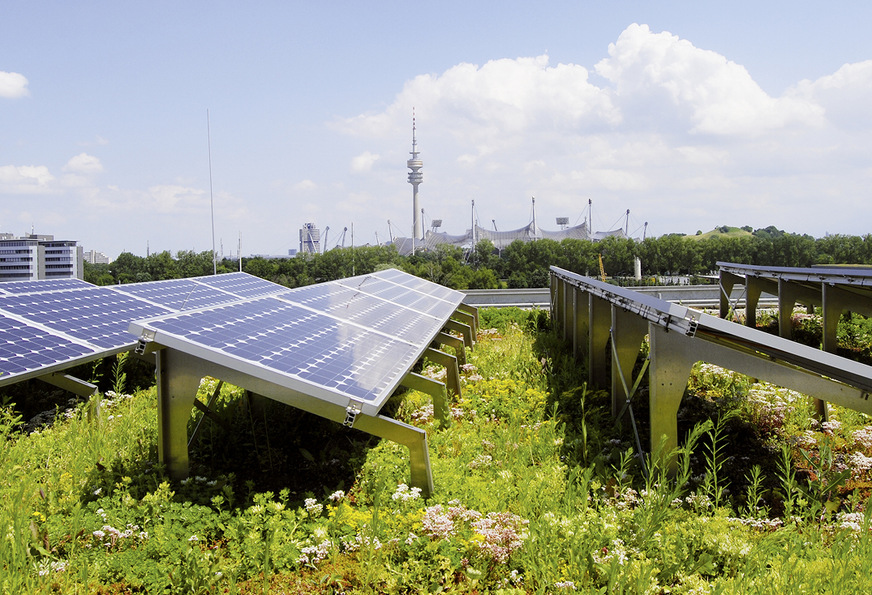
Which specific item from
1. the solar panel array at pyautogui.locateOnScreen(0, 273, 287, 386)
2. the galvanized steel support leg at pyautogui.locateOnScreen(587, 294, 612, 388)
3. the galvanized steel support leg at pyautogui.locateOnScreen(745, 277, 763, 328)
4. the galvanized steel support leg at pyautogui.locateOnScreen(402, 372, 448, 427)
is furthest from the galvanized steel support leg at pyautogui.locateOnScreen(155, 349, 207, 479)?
the galvanized steel support leg at pyautogui.locateOnScreen(745, 277, 763, 328)

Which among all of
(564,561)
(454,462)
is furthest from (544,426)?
(564,561)

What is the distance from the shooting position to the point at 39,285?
12805 millimetres

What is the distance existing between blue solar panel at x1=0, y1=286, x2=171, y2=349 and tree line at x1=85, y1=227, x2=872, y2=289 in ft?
235

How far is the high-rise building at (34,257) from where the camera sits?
13488 cm

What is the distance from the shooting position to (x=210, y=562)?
4270 millimetres

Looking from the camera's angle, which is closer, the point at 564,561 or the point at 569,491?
the point at 564,561

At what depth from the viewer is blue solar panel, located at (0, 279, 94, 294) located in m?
11.8

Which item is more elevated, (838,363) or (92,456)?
(838,363)

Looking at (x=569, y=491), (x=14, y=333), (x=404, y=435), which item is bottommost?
(x=569, y=491)

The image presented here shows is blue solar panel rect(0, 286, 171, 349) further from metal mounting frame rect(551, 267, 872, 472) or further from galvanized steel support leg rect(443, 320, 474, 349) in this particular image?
metal mounting frame rect(551, 267, 872, 472)

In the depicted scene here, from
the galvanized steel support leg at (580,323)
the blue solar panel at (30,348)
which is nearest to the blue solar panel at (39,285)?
the blue solar panel at (30,348)

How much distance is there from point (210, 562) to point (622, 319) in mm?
5721

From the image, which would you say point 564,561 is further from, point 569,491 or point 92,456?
point 92,456

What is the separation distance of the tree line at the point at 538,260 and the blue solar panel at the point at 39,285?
70.2m
